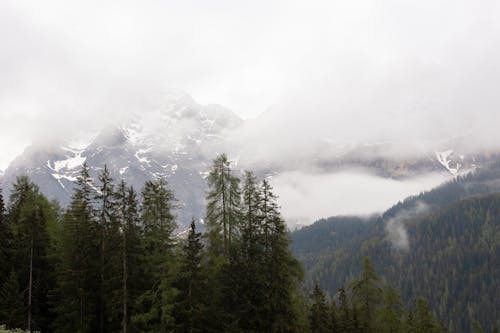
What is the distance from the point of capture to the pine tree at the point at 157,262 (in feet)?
110

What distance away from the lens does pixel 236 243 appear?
1511 inches

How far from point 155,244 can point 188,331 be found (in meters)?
6.85

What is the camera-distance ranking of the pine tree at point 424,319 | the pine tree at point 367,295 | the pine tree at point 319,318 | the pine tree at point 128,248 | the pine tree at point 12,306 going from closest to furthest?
the pine tree at point 128,248, the pine tree at point 12,306, the pine tree at point 367,295, the pine tree at point 319,318, the pine tree at point 424,319

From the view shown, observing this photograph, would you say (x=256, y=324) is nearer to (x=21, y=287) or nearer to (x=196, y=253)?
(x=196, y=253)

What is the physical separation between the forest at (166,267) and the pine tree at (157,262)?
0.29 feet

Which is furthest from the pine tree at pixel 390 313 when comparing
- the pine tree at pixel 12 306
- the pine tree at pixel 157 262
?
the pine tree at pixel 12 306

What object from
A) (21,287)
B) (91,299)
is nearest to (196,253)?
(91,299)

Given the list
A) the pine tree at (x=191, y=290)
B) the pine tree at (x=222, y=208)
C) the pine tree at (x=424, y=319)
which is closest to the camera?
the pine tree at (x=191, y=290)

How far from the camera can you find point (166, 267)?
34.2m

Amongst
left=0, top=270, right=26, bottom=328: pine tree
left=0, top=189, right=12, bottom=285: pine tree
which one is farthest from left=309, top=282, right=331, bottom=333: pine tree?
left=0, top=189, right=12, bottom=285: pine tree

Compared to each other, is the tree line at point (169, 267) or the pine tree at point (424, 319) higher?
the tree line at point (169, 267)

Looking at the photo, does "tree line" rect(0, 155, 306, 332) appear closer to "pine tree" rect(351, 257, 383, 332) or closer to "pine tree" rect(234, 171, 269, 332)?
"pine tree" rect(234, 171, 269, 332)

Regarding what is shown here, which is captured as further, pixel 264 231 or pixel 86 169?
pixel 86 169

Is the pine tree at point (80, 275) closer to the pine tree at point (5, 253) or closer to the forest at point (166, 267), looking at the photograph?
the forest at point (166, 267)
